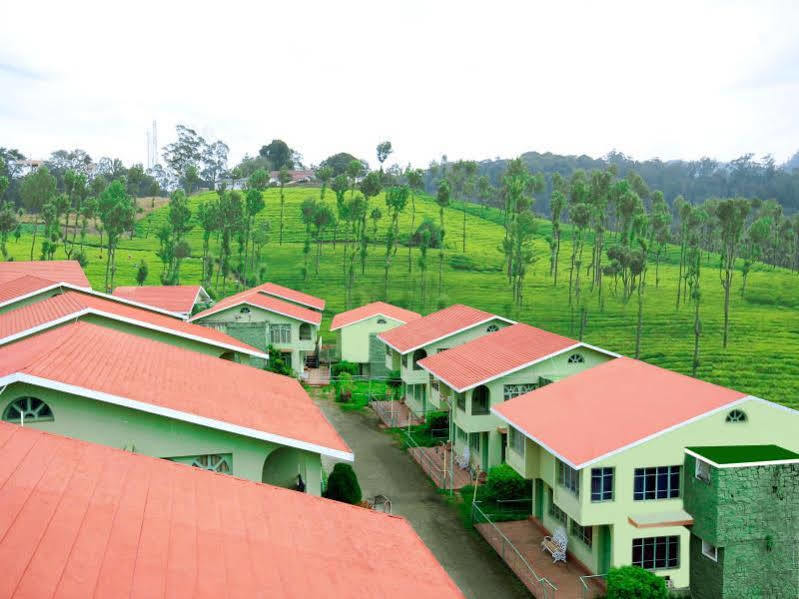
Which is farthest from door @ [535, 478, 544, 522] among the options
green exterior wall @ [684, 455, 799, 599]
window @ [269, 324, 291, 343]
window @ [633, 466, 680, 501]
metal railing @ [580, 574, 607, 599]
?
window @ [269, 324, 291, 343]

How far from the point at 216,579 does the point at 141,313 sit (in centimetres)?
2260

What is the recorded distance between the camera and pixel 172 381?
62.3 feet

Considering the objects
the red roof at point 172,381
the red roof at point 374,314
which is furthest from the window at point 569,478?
the red roof at point 374,314

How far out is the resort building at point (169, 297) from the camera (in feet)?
164

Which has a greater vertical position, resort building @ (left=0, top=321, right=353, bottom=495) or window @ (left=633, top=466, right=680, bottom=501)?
resort building @ (left=0, top=321, right=353, bottom=495)

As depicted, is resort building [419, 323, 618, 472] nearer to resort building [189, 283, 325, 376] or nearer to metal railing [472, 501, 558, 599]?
metal railing [472, 501, 558, 599]

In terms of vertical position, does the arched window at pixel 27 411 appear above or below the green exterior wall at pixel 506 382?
above

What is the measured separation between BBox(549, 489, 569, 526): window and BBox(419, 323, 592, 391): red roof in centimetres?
644

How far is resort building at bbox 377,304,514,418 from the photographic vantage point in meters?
39.8

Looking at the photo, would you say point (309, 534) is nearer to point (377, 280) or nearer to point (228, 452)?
point (228, 452)

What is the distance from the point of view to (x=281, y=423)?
59.9 feet

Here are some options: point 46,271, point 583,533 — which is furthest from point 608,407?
point 46,271

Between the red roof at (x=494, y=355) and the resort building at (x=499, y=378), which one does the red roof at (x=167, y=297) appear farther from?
the resort building at (x=499, y=378)

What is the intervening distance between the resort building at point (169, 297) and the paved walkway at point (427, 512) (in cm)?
1593
